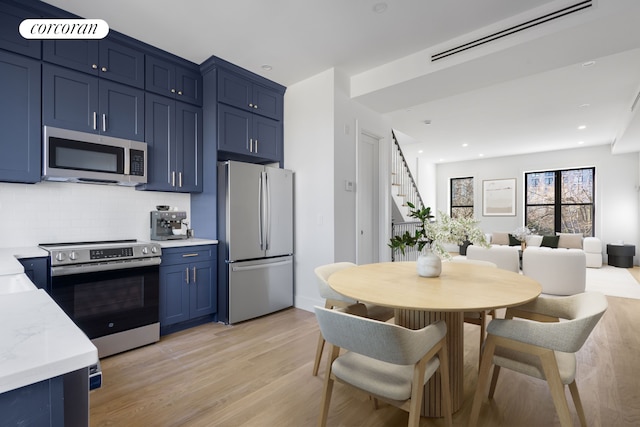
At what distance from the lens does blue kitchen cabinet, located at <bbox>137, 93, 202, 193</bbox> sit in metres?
3.32

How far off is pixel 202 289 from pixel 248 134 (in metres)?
1.85

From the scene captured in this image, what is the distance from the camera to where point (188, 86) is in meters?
3.61

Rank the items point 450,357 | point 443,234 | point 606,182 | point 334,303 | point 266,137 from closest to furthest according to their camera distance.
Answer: point 450,357 < point 443,234 < point 334,303 < point 266,137 < point 606,182

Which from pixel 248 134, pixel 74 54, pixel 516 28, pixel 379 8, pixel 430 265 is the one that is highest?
pixel 379 8

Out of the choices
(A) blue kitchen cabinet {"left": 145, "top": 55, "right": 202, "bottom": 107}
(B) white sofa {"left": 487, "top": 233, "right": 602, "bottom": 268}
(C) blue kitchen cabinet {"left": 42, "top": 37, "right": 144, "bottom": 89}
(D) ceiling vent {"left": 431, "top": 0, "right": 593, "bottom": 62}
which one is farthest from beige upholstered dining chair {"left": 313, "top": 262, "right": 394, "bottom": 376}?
(B) white sofa {"left": 487, "top": 233, "right": 602, "bottom": 268}

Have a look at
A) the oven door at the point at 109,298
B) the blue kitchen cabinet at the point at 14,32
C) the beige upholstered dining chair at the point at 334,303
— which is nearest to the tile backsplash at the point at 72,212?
the oven door at the point at 109,298

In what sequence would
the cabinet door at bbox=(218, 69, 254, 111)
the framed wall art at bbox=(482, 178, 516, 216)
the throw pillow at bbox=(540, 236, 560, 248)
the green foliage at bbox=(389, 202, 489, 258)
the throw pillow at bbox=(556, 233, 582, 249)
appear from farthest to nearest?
the framed wall art at bbox=(482, 178, 516, 216), the throw pillow at bbox=(540, 236, 560, 248), the throw pillow at bbox=(556, 233, 582, 249), the cabinet door at bbox=(218, 69, 254, 111), the green foliage at bbox=(389, 202, 489, 258)

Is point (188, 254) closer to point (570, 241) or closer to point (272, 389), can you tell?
point (272, 389)

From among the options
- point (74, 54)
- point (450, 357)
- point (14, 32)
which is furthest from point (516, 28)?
point (14, 32)

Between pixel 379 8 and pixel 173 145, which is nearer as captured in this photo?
pixel 379 8

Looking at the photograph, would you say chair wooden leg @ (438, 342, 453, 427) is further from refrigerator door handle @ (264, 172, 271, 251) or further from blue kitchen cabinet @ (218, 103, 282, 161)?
blue kitchen cabinet @ (218, 103, 282, 161)

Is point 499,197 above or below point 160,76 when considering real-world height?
below

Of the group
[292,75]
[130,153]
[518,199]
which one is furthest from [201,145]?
[518,199]

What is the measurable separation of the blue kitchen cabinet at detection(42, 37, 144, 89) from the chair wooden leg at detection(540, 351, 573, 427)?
385 centimetres
